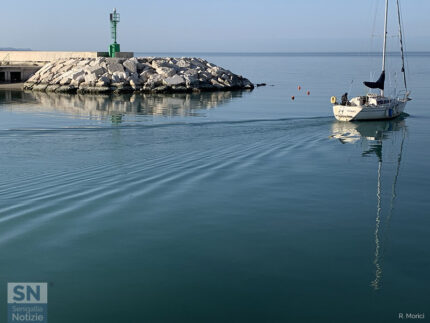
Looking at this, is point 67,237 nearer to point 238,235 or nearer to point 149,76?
point 238,235

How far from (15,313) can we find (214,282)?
14.2ft

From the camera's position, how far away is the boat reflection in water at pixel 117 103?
46125 mm

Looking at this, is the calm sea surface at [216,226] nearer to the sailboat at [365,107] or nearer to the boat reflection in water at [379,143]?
the boat reflection in water at [379,143]

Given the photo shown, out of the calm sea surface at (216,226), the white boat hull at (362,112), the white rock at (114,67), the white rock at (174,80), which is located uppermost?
the white rock at (114,67)

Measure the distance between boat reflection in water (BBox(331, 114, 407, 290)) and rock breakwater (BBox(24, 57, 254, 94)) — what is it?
33385 millimetres

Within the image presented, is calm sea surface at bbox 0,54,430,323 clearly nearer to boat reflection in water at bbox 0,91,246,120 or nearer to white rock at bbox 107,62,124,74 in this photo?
boat reflection in water at bbox 0,91,246,120

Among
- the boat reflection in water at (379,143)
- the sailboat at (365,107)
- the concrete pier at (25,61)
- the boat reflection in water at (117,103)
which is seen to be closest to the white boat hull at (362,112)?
the sailboat at (365,107)

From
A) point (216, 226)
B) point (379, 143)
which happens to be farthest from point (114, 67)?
point (216, 226)

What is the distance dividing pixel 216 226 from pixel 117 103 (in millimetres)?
41243

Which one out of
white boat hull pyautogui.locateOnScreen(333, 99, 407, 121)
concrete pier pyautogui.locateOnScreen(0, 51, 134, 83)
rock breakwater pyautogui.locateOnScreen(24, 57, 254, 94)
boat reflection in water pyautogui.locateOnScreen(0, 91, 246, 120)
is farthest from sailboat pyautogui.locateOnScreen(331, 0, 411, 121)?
concrete pier pyautogui.locateOnScreen(0, 51, 134, 83)

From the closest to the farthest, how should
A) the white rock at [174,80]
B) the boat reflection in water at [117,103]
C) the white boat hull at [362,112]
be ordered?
the white boat hull at [362,112] < the boat reflection in water at [117,103] < the white rock at [174,80]

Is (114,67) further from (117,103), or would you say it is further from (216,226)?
(216,226)

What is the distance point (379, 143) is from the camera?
3148cm

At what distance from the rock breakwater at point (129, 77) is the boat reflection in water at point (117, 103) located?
107 inches
